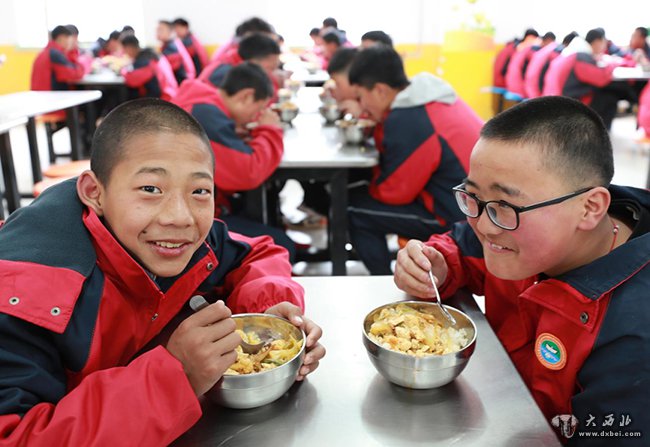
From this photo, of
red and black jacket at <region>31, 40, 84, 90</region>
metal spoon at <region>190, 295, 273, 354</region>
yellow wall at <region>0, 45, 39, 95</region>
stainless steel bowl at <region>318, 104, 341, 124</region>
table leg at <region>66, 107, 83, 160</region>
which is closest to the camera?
metal spoon at <region>190, 295, 273, 354</region>

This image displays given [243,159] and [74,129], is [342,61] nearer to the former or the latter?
[243,159]

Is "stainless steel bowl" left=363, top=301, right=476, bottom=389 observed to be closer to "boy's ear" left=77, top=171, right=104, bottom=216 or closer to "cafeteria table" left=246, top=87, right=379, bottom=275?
"boy's ear" left=77, top=171, right=104, bottom=216

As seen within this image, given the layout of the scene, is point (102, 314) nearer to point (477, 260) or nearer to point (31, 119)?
point (477, 260)

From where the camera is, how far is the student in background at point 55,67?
5711mm

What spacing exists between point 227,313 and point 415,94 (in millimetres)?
1927

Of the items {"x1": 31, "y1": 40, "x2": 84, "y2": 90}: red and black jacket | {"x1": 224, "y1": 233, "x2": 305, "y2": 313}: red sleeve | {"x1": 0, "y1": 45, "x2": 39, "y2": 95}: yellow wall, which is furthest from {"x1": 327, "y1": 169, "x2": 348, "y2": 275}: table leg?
{"x1": 0, "y1": 45, "x2": 39, "y2": 95}: yellow wall

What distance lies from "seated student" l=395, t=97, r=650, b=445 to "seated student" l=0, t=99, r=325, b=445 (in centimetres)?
41

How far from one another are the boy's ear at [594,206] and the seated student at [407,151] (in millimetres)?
1473

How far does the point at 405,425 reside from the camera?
2.82 feet

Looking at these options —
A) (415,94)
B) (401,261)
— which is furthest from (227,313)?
(415,94)

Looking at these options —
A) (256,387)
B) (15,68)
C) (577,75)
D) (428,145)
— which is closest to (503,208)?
(256,387)

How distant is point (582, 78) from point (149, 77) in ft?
14.8

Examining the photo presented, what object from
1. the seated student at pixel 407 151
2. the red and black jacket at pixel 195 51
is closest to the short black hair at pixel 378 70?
the seated student at pixel 407 151

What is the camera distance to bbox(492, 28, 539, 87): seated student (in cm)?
770
